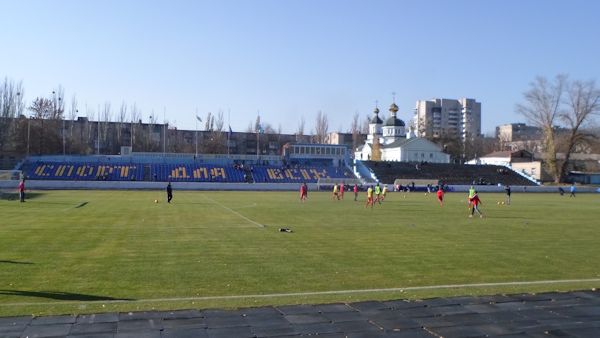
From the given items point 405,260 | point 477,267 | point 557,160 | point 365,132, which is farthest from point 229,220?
point 365,132

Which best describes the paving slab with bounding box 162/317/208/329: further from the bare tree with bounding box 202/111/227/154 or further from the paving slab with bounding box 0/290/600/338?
the bare tree with bounding box 202/111/227/154

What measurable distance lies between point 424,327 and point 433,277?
4926 millimetres

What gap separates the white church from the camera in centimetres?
10356

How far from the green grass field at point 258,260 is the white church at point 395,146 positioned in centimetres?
7933

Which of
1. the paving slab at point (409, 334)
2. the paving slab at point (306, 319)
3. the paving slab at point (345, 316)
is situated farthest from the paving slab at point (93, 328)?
the paving slab at point (409, 334)

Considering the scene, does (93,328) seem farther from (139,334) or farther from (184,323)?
(184,323)

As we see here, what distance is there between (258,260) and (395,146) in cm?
9520

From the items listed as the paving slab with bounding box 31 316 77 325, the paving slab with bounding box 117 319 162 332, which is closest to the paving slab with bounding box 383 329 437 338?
the paving slab with bounding box 117 319 162 332

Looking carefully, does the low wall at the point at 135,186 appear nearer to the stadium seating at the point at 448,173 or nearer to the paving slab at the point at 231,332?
the stadium seating at the point at 448,173

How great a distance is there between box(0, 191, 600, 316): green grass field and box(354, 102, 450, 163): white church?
79331mm

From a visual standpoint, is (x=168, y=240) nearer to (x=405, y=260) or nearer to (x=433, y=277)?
(x=405, y=260)

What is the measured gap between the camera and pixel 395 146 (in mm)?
106750

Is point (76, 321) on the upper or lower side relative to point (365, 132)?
lower

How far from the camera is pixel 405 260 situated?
14.3 metres
